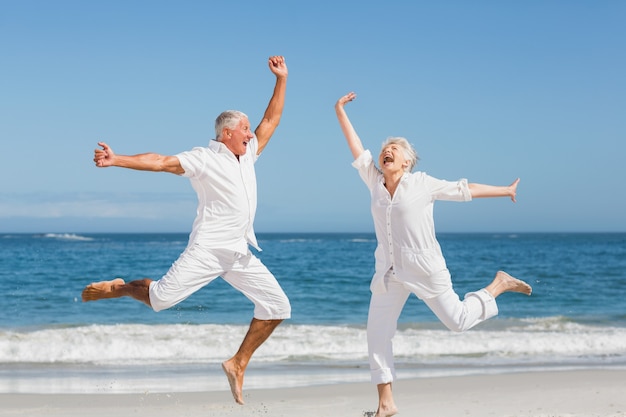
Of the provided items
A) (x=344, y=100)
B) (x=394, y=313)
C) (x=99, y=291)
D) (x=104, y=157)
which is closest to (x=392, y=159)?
(x=344, y=100)

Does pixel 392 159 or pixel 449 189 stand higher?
pixel 392 159

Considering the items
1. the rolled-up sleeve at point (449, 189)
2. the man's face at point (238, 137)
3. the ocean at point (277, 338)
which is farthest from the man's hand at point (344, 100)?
the ocean at point (277, 338)

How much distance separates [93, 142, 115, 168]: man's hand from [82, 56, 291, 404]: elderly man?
57cm

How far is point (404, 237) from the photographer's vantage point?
6109 mm

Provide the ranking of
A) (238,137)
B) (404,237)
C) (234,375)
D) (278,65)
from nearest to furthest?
(404,237) → (238,137) → (234,375) → (278,65)

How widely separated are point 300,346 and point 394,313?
21.7 feet

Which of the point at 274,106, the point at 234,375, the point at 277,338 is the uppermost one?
the point at 274,106

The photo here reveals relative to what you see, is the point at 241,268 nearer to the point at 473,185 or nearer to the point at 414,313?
the point at 473,185

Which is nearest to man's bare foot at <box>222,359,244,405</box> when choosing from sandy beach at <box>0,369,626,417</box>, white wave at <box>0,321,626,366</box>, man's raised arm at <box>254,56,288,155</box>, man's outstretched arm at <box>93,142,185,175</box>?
sandy beach at <box>0,369,626,417</box>

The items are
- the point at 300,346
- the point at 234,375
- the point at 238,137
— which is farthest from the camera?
the point at 300,346

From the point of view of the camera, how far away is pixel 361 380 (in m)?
9.77

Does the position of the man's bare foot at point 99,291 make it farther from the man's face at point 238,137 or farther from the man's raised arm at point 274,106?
the man's raised arm at point 274,106

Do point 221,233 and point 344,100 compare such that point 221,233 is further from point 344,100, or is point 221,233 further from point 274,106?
point 344,100

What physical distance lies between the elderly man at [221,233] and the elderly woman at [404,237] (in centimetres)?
90
